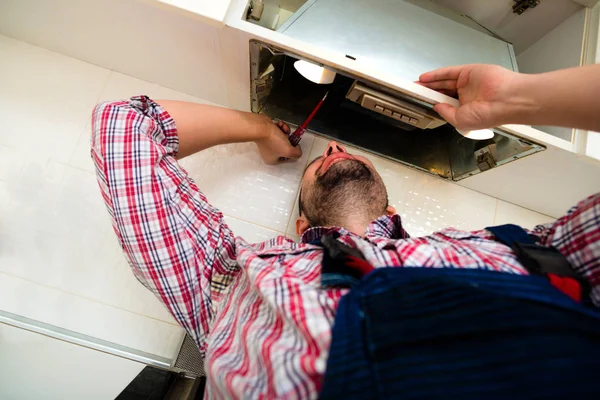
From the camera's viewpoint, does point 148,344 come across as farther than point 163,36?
Yes

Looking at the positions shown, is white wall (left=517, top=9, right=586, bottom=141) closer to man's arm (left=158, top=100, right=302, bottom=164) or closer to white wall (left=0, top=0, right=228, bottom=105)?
man's arm (left=158, top=100, right=302, bottom=164)

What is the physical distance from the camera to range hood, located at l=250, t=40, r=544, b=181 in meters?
0.92

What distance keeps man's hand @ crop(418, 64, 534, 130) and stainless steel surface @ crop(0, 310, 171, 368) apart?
942 mm

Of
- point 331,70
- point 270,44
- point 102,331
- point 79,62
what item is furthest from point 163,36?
point 102,331

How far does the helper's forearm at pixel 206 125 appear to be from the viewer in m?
0.75

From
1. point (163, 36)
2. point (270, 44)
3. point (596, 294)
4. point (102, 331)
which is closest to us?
point (596, 294)

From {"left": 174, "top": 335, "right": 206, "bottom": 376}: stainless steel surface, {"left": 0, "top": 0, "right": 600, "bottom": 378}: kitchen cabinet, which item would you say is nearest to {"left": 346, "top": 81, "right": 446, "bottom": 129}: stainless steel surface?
{"left": 0, "top": 0, "right": 600, "bottom": 378}: kitchen cabinet

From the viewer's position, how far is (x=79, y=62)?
1.13m

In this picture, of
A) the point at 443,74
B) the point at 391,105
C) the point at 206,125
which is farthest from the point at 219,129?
the point at 443,74

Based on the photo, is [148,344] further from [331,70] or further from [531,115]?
[531,115]

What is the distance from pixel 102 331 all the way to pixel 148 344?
144 mm

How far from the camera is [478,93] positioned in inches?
25.2

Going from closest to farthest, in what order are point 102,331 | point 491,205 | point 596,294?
point 596,294 < point 102,331 < point 491,205

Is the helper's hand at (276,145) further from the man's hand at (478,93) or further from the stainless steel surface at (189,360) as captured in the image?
the stainless steel surface at (189,360)
